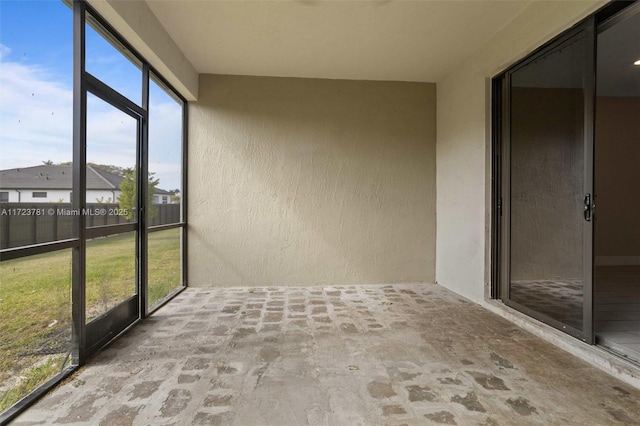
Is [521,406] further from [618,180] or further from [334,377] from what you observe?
[618,180]

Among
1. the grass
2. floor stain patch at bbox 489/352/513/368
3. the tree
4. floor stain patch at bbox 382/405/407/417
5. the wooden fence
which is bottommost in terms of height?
floor stain patch at bbox 382/405/407/417

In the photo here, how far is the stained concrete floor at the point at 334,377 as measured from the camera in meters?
1.70

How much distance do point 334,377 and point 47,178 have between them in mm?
2214

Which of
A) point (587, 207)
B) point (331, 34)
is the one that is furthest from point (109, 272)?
point (587, 207)

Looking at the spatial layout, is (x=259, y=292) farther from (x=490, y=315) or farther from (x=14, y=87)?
(x=14, y=87)

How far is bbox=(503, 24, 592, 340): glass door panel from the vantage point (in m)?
2.50

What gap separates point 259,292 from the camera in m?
4.12

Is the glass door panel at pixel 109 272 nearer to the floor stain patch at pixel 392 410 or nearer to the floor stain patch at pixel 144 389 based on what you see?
the floor stain patch at pixel 144 389

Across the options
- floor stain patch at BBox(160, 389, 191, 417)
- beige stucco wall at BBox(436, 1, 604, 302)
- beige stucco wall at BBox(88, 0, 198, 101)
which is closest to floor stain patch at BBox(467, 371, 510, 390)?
beige stucco wall at BBox(436, 1, 604, 302)

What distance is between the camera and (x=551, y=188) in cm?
318

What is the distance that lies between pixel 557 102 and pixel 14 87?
13.5 feet

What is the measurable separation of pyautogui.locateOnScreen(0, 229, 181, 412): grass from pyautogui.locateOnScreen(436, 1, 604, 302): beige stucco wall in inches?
143

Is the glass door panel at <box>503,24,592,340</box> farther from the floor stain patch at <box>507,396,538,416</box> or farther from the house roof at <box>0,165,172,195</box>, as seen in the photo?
the house roof at <box>0,165,172,195</box>

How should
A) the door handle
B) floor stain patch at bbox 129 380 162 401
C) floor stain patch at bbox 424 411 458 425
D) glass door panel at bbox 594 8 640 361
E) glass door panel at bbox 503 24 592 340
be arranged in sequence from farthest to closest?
glass door panel at bbox 594 8 640 361, glass door panel at bbox 503 24 592 340, the door handle, floor stain patch at bbox 129 380 162 401, floor stain patch at bbox 424 411 458 425
